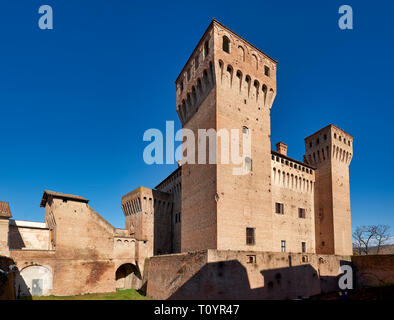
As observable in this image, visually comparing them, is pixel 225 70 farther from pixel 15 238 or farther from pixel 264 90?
pixel 15 238

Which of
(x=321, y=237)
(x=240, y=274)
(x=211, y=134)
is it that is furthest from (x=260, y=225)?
(x=321, y=237)

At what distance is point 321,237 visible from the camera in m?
32.3

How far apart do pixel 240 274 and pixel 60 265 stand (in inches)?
668

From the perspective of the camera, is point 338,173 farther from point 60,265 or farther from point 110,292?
point 60,265

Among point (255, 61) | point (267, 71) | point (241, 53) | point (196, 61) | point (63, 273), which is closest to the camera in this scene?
point (241, 53)

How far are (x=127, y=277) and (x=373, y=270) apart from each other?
961 inches

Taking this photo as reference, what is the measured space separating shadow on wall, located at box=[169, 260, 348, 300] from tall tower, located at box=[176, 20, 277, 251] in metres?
2.47

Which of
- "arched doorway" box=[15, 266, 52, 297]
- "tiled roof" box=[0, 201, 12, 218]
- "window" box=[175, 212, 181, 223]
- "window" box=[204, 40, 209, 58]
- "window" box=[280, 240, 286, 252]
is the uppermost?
"window" box=[204, 40, 209, 58]

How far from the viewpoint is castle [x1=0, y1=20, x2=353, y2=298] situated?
20.1 meters

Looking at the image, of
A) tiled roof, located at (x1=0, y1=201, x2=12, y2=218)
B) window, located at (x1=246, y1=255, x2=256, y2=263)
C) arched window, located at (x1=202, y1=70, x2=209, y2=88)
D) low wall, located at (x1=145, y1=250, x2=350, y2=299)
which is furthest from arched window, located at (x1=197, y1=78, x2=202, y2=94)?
tiled roof, located at (x1=0, y1=201, x2=12, y2=218)

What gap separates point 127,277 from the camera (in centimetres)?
3228

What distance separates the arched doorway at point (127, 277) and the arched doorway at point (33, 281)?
8.82 m

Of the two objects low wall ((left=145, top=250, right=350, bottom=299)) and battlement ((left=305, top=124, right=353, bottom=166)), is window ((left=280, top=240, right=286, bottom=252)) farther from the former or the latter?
battlement ((left=305, top=124, right=353, bottom=166))

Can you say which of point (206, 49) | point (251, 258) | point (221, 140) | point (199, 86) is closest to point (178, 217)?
point (221, 140)
